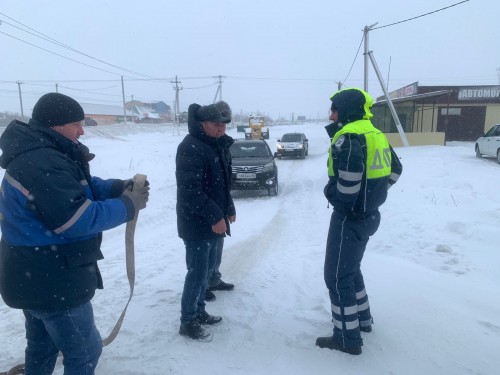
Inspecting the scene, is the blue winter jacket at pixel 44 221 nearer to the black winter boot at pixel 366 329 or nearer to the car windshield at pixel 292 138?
the black winter boot at pixel 366 329

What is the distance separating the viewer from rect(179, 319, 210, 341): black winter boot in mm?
3295

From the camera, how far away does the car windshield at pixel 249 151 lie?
1166 cm

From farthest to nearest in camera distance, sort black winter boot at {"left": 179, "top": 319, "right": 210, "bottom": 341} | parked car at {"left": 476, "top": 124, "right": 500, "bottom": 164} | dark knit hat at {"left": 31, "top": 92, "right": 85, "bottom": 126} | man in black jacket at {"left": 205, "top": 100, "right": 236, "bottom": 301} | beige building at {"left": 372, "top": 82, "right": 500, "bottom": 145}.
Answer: beige building at {"left": 372, "top": 82, "right": 500, "bottom": 145}, parked car at {"left": 476, "top": 124, "right": 500, "bottom": 164}, man in black jacket at {"left": 205, "top": 100, "right": 236, "bottom": 301}, black winter boot at {"left": 179, "top": 319, "right": 210, "bottom": 341}, dark knit hat at {"left": 31, "top": 92, "right": 85, "bottom": 126}

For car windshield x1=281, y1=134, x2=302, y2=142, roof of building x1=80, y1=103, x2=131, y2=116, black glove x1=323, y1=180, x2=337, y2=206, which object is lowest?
car windshield x1=281, y1=134, x2=302, y2=142

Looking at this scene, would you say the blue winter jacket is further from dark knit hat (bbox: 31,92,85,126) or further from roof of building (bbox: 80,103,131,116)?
roof of building (bbox: 80,103,131,116)

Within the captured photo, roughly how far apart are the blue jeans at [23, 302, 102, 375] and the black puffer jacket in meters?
1.20

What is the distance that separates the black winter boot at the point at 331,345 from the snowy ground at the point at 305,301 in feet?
0.16

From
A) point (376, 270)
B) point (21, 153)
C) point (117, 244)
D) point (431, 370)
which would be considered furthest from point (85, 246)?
point (117, 244)

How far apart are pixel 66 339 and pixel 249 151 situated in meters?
9.98

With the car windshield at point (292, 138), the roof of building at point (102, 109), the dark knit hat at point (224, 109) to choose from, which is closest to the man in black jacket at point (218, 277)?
the dark knit hat at point (224, 109)

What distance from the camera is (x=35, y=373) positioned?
93.2 inches

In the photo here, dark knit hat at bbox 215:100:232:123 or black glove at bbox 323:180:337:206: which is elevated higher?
Result: dark knit hat at bbox 215:100:232:123

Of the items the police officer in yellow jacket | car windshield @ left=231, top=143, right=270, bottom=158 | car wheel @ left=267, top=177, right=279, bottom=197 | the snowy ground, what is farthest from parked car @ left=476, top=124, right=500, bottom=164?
the police officer in yellow jacket

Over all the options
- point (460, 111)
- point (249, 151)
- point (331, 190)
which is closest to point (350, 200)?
point (331, 190)
